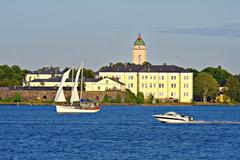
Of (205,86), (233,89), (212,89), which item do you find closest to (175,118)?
(205,86)

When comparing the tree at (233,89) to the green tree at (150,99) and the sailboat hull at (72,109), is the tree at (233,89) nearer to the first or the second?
the green tree at (150,99)

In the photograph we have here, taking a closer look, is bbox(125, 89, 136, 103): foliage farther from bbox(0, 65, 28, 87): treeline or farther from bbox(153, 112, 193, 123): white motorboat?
bbox(153, 112, 193, 123): white motorboat

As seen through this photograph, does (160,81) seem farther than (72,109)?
Yes

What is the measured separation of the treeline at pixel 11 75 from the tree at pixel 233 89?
41.9 meters

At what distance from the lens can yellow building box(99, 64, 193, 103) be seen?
17350 cm

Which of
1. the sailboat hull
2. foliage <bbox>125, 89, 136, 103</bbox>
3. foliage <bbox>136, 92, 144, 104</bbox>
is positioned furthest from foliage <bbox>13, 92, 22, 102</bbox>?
the sailboat hull

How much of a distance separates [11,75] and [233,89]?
153 feet

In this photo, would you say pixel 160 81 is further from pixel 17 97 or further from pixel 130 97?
pixel 17 97

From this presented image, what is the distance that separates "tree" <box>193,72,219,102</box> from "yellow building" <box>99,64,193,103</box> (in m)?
2.20

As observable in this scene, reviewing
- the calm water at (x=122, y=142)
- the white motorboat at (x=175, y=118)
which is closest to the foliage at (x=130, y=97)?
the white motorboat at (x=175, y=118)

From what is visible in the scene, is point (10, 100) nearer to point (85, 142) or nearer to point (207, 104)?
point (207, 104)

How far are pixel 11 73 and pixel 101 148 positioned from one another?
140m

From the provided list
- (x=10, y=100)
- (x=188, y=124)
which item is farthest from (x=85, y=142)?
(x=10, y=100)

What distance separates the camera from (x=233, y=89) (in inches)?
7008
